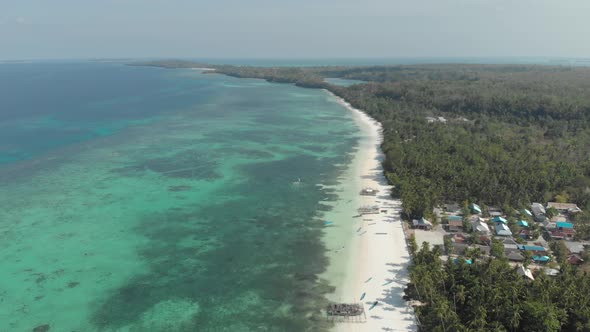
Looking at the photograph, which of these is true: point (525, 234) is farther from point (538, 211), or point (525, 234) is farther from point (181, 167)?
point (181, 167)

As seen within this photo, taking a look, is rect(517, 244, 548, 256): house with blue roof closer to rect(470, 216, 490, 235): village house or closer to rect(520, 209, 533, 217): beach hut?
rect(470, 216, 490, 235): village house

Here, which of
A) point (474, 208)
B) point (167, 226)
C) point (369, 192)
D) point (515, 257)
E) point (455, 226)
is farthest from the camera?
point (369, 192)

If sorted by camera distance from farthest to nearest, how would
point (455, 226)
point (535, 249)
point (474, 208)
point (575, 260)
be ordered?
point (474, 208), point (455, 226), point (535, 249), point (575, 260)

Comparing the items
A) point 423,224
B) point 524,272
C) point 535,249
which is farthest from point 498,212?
point 524,272

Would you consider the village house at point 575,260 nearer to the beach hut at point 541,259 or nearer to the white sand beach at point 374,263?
the beach hut at point 541,259

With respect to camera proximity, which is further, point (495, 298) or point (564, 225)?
point (564, 225)

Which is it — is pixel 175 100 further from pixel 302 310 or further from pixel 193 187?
pixel 302 310

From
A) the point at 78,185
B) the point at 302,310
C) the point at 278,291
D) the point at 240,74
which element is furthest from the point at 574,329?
the point at 240,74
